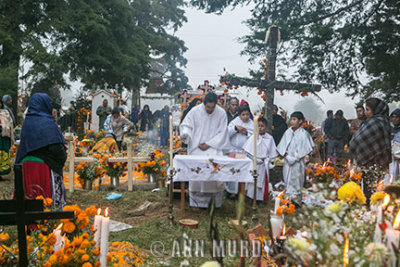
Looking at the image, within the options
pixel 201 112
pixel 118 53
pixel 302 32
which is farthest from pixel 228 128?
pixel 118 53

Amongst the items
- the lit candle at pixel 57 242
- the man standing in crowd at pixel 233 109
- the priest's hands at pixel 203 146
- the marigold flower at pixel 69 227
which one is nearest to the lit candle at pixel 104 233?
the lit candle at pixel 57 242

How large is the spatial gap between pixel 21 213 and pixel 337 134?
11.5 m

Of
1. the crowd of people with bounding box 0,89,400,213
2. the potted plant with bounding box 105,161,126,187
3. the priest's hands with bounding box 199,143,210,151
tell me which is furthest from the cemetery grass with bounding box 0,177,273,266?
the priest's hands with bounding box 199,143,210,151

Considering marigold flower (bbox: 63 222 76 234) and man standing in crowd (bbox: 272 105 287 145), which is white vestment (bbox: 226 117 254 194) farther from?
marigold flower (bbox: 63 222 76 234)

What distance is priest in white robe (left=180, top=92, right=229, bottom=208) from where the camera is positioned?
7059 mm

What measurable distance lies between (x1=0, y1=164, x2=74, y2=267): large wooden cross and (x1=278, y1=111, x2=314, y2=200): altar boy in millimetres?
5614

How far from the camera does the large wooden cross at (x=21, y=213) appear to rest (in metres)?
2.45

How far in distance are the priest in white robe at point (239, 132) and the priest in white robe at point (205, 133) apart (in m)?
0.67

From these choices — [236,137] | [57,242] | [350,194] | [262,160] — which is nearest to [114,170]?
[236,137]

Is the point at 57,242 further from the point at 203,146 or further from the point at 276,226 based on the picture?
the point at 203,146

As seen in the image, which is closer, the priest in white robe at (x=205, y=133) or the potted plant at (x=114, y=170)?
the priest in white robe at (x=205, y=133)

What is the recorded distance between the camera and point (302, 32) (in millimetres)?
10977

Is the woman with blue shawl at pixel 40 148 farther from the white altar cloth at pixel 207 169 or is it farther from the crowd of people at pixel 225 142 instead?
the white altar cloth at pixel 207 169

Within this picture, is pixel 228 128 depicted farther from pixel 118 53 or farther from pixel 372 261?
pixel 118 53
